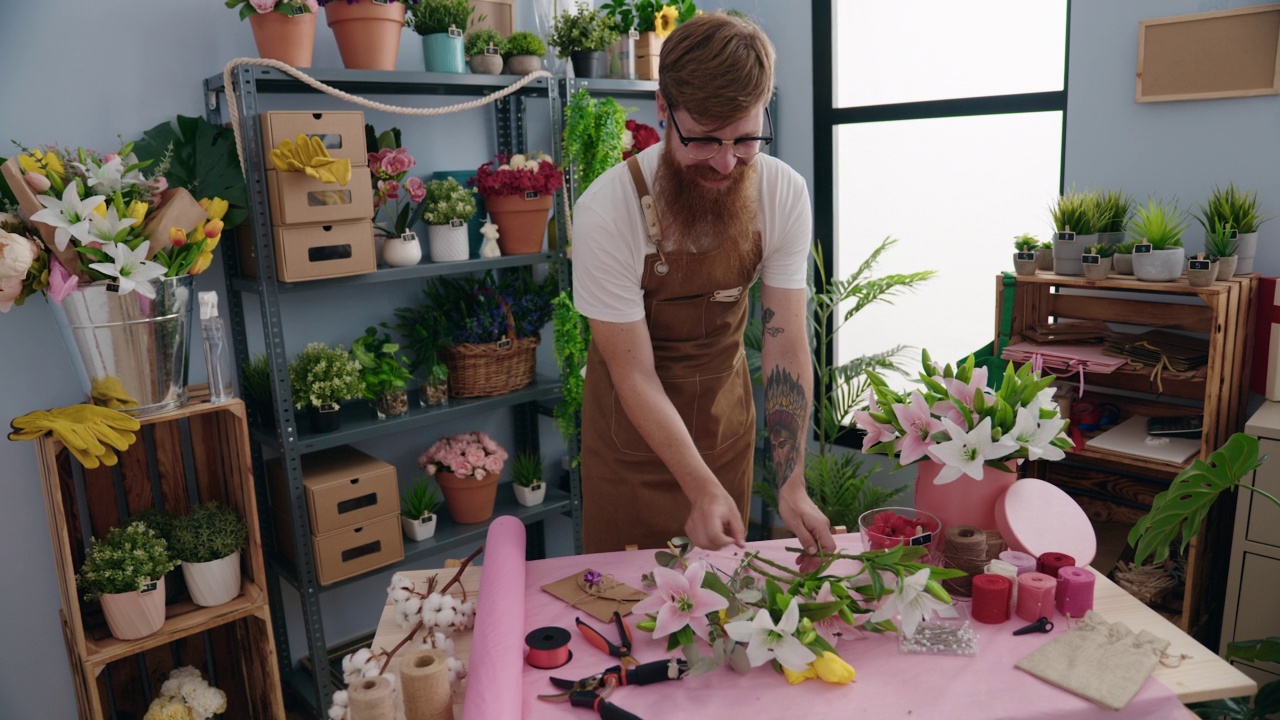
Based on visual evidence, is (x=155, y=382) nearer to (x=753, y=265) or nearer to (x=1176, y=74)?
(x=753, y=265)

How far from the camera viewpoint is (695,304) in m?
1.97

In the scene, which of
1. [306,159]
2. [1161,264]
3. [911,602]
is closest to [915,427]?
[911,602]

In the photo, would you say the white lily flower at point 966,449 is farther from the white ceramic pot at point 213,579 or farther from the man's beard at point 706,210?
the white ceramic pot at point 213,579

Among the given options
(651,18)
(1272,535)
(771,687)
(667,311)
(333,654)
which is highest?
(651,18)

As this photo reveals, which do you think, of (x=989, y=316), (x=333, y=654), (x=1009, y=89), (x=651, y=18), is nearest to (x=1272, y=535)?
(x=989, y=316)

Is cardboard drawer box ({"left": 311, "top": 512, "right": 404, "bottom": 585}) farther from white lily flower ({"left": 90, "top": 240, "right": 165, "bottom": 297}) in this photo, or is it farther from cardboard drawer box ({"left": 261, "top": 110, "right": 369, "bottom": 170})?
cardboard drawer box ({"left": 261, "top": 110, "right": 369, "bottom": 170})

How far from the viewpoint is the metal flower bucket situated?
2.13 meters

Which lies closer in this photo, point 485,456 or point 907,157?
point 485,456

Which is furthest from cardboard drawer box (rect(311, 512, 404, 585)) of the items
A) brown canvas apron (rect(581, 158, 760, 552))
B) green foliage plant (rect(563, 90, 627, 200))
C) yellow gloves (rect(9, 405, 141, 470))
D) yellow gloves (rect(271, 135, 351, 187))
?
green foliage plant (rect(563, 90, 627, 200))

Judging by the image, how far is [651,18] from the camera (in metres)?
3.27

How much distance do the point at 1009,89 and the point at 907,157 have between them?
Result: 467 millimetres

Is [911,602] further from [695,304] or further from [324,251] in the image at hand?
[324,251]

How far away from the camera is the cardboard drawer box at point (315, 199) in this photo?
2.40 meters

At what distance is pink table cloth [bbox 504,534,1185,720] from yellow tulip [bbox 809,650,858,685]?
0.04 feet
